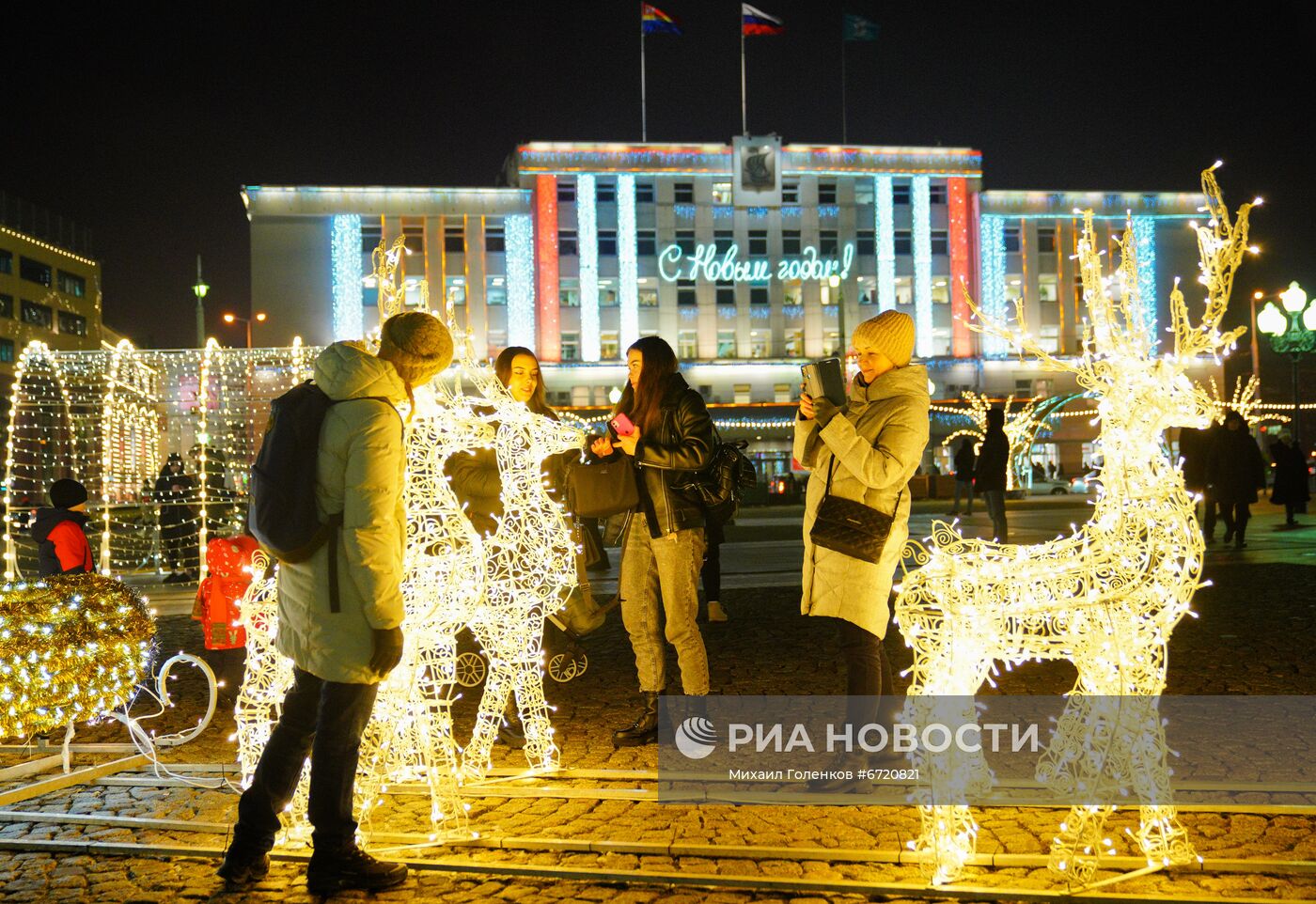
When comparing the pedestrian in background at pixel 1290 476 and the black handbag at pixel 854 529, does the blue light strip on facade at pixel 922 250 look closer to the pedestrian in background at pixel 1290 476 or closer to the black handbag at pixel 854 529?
the pedestrian in background at pixel 1290 476

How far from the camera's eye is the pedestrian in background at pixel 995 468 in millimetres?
12852

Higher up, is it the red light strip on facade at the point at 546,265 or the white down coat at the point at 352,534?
the red light strip on facade at the point at 546,265

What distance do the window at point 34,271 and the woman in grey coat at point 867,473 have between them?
76561mm

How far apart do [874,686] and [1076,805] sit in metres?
1.09

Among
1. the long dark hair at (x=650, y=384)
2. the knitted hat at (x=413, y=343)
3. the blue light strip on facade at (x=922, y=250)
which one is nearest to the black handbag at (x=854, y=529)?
the long dark hair at (x=650, y=384)

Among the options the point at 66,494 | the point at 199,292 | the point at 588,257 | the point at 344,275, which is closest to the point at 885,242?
the point at 588,257

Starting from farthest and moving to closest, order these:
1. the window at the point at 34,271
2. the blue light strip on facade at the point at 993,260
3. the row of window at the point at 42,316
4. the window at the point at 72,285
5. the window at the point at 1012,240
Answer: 1. the window at the point at 72,285
2. the window at the point at 34,271
3. the row of window at the point at 42,316
4. the window at the point at 1012,240
5. the blue light strip on facade at the point at 993,260

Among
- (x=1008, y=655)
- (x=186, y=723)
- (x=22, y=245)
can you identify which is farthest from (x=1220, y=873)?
(x=22, y=245)

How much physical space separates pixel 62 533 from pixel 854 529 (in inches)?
208

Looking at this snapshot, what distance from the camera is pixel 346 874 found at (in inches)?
140

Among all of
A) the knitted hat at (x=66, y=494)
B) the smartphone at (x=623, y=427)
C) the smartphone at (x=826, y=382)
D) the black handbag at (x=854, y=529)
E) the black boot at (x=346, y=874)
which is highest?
the smartphone at (x=826, y=382)

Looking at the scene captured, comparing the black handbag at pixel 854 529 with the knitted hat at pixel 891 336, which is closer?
the black handbag at pixel 854 529

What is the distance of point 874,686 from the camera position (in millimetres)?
4473

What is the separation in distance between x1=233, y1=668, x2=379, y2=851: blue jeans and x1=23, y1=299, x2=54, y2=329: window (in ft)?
251
